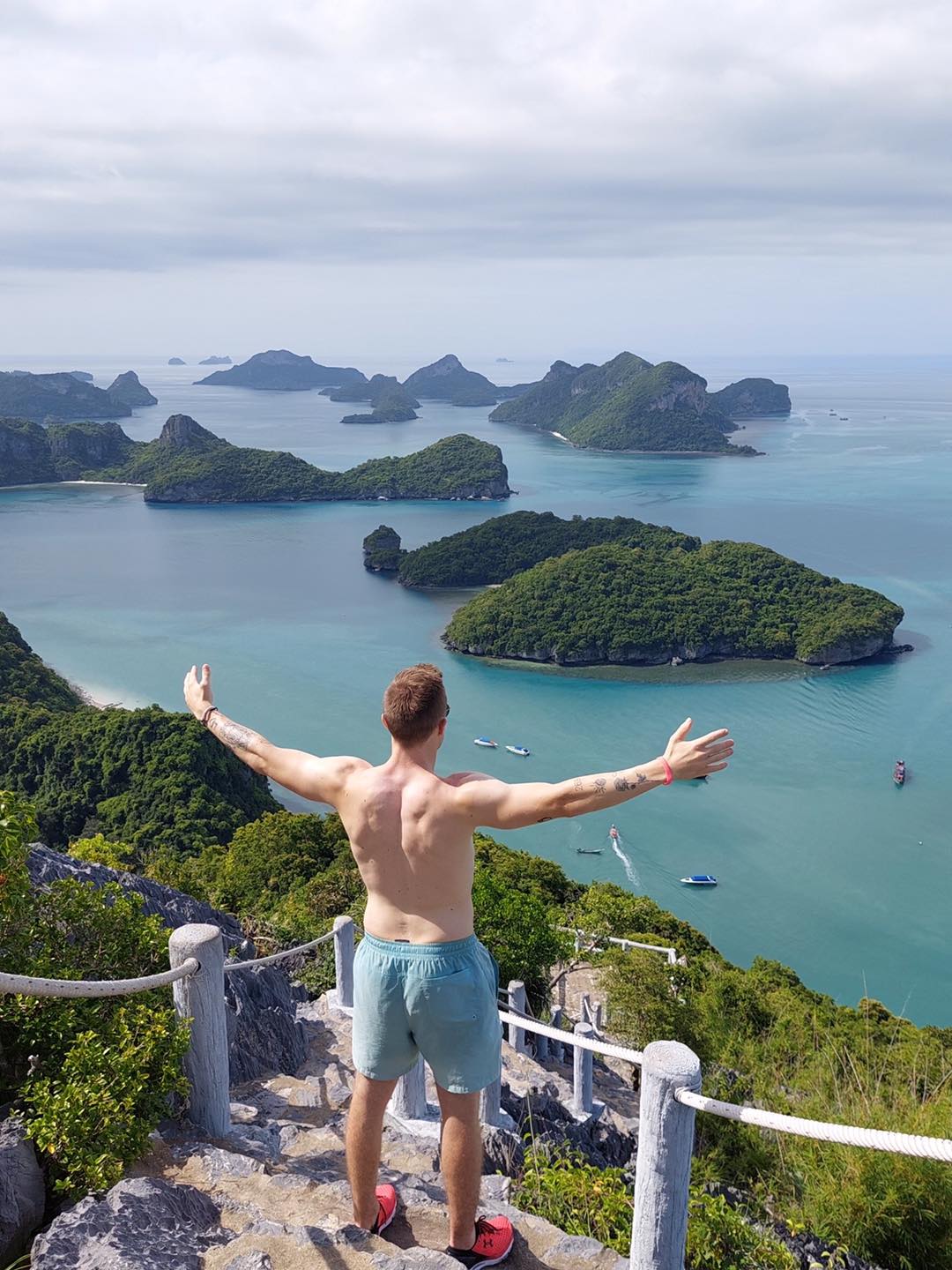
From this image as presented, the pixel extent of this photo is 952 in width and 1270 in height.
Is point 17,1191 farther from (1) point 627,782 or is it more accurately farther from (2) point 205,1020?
(1) point 627,782

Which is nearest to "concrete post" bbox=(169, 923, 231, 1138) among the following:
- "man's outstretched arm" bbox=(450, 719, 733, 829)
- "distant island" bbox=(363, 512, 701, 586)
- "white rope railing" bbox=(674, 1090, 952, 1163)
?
"man's outstretched arm" bbox=(450, 719, 733, 829)

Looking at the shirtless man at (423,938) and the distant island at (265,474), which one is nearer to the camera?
the shirtless man at (423,938)

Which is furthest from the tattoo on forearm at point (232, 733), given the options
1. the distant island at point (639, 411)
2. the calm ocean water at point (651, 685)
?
the distant island at point (639, 411)

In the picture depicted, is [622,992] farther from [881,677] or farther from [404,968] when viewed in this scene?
[881,677]

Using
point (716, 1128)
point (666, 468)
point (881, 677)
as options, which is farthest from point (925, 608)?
point (666, 468)

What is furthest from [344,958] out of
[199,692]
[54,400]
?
[54,400]

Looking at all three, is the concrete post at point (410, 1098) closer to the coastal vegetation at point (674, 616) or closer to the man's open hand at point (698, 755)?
the man's open hand at point (698, 755)
